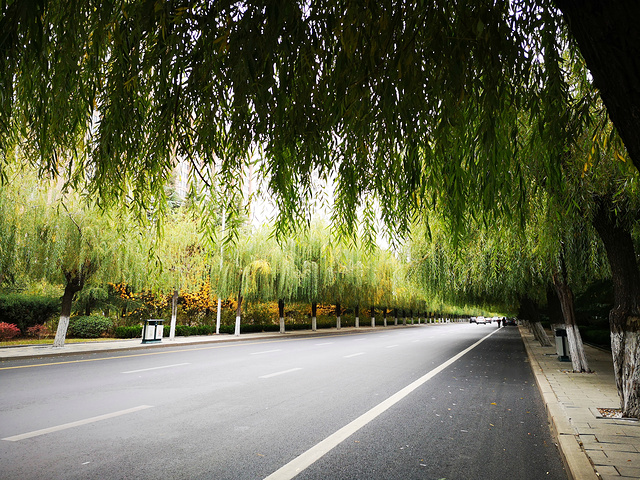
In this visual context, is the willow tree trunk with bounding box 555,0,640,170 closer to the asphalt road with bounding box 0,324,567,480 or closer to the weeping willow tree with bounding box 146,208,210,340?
the asphalt road with bounding box 0,324,567,480

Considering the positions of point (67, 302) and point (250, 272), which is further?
point (250, 272)

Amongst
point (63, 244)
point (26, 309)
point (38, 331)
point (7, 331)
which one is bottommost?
point (38, 331)

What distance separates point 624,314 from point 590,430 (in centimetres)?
226

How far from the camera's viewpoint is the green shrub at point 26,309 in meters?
22.3

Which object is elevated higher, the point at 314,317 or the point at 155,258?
the point at 155,258

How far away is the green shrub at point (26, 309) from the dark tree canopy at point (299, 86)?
2315 centimetres

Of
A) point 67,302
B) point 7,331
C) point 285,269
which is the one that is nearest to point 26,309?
point 7,331

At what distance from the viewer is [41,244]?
15.5 metres

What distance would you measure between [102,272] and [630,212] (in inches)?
699

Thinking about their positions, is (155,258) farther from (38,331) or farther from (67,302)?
(38,331)

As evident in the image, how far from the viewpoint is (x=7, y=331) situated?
819 inches

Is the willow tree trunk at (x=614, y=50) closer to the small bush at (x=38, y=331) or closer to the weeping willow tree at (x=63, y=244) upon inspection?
the weeping willow tree at (x=63, y=244)

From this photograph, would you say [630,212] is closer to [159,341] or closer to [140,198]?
[140,198]

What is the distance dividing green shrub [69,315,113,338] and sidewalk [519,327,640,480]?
22202 millimetres
